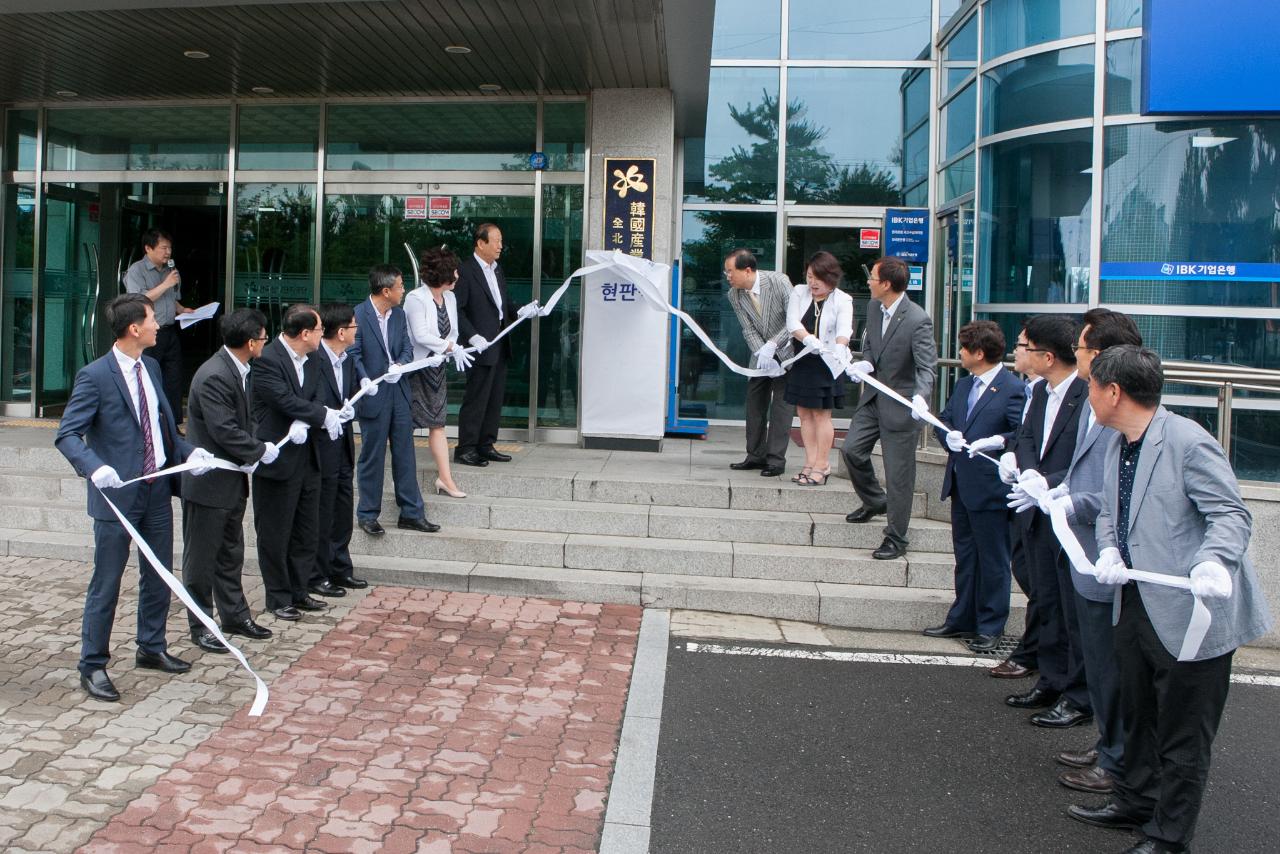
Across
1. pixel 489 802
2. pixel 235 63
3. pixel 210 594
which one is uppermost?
pixel 235 63

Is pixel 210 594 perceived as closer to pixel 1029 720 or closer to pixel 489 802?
pixel 489 802

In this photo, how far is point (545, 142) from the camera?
10656 millimetres

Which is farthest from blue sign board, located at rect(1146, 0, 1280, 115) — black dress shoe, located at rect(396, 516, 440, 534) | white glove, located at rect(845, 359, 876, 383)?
black dress shoe, located at rect(396, 516, 440, 534)

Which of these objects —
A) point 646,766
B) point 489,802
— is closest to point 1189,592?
point 646,766

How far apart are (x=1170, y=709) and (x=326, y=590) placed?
502 cm

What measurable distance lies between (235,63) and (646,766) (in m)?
7.88

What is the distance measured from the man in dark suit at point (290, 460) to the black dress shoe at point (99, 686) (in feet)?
4.37

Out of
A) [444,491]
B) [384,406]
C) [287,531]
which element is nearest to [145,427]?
[287,531]

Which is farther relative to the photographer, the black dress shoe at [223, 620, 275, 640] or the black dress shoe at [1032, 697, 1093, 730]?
the black dress shoe at [223, 620, 275, 640]

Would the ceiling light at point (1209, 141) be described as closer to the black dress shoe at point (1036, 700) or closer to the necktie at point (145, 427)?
the black dress shoe at point (1036, 700)

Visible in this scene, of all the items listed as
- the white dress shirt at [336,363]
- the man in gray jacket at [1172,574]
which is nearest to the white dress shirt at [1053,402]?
the man in gray jacket at [1172,574]

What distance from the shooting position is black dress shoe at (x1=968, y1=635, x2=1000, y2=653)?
6375 millimetres

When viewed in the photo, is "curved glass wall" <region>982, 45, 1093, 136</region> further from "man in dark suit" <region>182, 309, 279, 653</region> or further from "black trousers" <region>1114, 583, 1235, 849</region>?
"man in dark suit" <region>182, 309, 279, 653</region>

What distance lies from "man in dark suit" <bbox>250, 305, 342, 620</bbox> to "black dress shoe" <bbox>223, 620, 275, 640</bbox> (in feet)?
1.10
